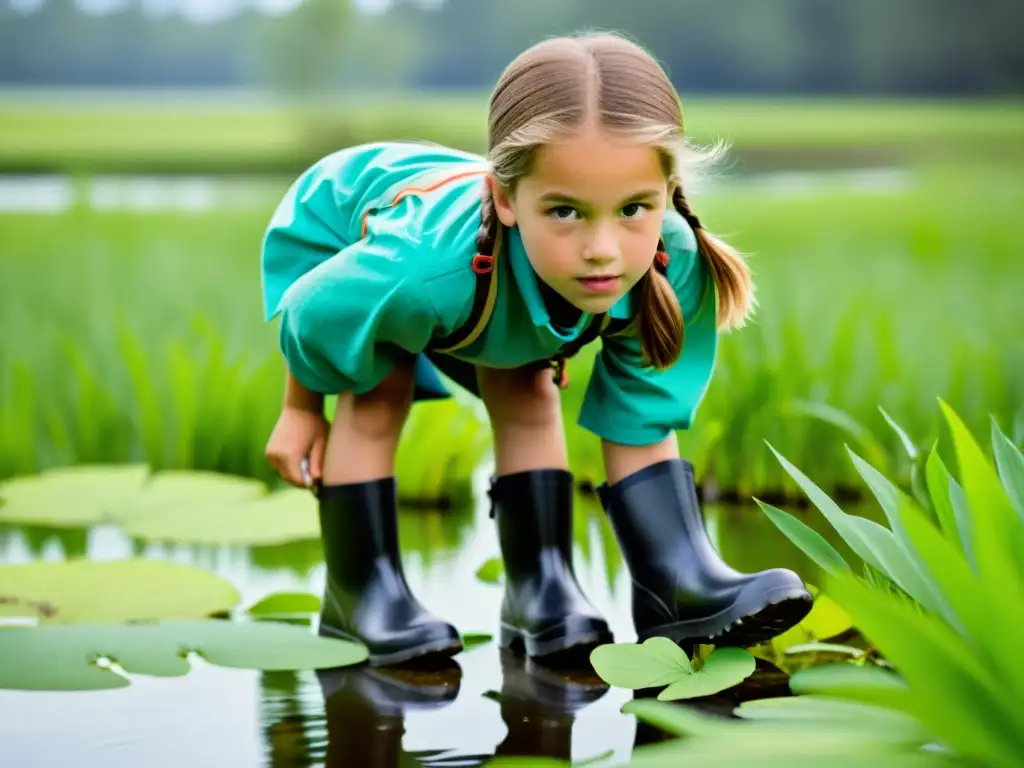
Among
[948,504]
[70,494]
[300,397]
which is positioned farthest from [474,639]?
[70,494]

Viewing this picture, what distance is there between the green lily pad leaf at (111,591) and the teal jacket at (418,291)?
354 mm

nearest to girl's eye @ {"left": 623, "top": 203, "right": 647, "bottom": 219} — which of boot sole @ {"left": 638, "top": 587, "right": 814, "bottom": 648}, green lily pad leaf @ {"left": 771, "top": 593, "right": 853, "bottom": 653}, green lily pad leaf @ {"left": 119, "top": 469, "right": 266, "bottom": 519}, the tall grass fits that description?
the tall grass

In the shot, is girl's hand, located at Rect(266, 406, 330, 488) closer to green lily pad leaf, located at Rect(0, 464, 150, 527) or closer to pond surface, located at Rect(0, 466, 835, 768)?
pond surface, located at Rect(0, 466, 835, 768)

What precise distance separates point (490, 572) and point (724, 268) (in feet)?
2.09

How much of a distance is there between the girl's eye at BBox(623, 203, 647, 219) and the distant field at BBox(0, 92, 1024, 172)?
638 cm

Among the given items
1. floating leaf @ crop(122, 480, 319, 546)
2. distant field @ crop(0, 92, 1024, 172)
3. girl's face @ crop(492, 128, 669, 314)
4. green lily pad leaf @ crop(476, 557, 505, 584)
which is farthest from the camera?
distant field @ crop(0, 92, 1024, 172)

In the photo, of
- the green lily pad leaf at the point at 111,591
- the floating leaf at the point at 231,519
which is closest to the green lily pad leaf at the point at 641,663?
the green lily pad leaf at the point at 111,591

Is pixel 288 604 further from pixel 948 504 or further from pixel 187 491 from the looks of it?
pixel 948 504

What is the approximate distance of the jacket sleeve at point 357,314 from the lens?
62.4 inches

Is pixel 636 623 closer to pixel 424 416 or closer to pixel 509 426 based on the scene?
pixel 509 426

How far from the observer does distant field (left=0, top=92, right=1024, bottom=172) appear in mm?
8828

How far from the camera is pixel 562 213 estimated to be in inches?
58.1

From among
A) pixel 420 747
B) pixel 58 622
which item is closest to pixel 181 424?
pixel 58 622

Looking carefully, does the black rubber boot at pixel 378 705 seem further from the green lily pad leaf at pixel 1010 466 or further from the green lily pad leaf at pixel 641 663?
→ the green lily pad leaf at pixel 1010 466
